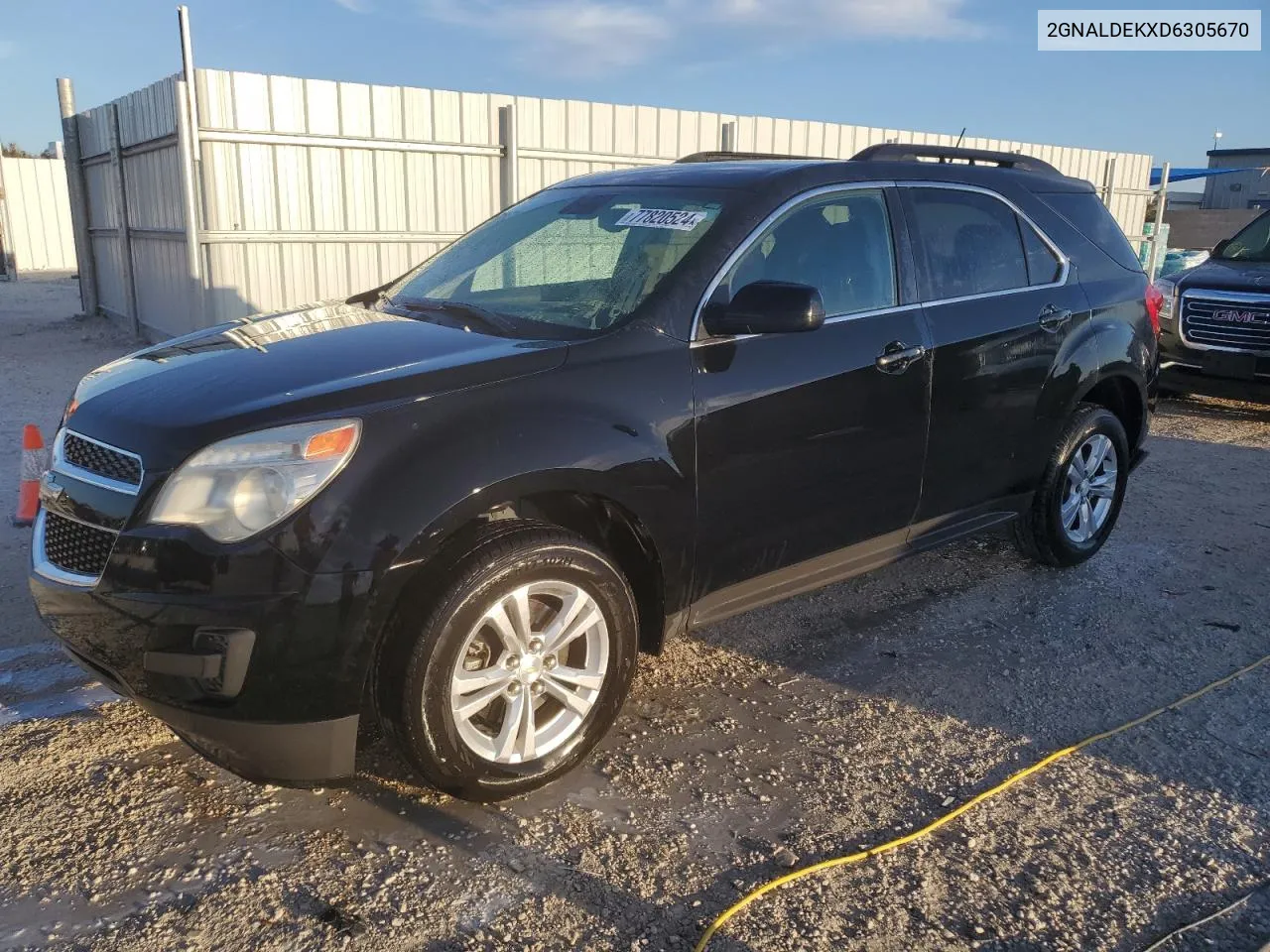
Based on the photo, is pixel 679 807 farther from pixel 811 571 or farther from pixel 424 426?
pixel 424 426

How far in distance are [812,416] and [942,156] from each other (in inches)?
67.6

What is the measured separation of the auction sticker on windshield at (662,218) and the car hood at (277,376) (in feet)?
2.46

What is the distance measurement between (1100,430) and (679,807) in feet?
10.2

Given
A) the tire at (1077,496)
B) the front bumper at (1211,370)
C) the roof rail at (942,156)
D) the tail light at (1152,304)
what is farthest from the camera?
the front bumper at (1211,370)

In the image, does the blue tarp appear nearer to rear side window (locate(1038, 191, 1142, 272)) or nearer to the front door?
rear side window (locate(1038, 191, 1142, 272))

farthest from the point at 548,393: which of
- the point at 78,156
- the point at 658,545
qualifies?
the point at 78,156

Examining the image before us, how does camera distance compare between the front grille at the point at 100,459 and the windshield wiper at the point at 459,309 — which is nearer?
the front grille at the point at 100,459

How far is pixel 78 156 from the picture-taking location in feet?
46.7

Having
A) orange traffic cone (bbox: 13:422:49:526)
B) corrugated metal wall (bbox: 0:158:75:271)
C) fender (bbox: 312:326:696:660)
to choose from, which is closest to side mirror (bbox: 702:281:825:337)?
fender (bbox: 312:326:696:660)

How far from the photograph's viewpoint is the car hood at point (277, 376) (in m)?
2.59

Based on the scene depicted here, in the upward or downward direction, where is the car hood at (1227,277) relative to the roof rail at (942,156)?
downward

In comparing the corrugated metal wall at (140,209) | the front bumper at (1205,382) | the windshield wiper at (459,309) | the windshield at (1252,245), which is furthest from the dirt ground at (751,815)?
the corrugated metal wall at (140,209)

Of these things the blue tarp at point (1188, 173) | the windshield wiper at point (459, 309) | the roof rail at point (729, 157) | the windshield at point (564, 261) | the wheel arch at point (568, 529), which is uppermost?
the blue tarp at point (1188, 173)

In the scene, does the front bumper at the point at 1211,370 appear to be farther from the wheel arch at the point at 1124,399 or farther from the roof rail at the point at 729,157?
the roof rail at the point at 729,157
